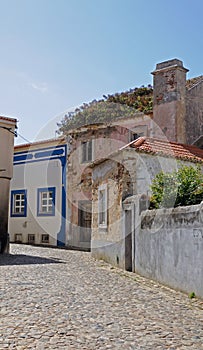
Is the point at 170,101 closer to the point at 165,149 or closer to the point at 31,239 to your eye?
the point at 165,149

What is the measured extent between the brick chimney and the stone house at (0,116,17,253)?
19.8ft

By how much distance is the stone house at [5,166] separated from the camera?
1619 cm

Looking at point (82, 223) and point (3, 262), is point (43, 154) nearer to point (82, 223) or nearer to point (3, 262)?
point (82, 223)

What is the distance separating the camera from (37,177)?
23.2 m

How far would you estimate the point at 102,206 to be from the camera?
50.5 ft

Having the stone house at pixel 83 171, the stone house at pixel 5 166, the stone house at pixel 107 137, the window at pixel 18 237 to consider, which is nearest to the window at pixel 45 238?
the stone house at pixel 107 137

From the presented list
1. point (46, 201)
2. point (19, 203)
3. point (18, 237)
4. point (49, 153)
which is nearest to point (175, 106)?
point (49, 153)

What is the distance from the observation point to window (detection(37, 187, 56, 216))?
2248 centimetres

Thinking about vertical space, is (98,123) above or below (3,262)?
above

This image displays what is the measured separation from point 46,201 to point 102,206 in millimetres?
8006

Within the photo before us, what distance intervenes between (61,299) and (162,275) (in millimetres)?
2958

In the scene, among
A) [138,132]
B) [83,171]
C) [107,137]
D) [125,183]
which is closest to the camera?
[125,183]

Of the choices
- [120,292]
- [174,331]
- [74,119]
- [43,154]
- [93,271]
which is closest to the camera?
[174,331]

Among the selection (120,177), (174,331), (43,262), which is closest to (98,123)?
(120,177)
